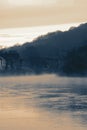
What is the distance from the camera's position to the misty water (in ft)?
13.6

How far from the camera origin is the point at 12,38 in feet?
15.3

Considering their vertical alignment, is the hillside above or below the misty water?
above

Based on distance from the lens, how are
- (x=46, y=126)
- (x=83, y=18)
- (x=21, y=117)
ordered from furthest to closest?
(x=83, y=18) → (x=21, y=117) → (x=46, y=126)

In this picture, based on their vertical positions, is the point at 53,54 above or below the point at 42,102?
above

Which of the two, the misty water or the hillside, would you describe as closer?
the misty water

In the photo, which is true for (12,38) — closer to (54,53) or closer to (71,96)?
(54,53)

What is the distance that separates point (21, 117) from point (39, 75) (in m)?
0.57

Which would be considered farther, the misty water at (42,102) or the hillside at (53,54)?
the hillside at (53,54)

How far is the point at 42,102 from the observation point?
475cm

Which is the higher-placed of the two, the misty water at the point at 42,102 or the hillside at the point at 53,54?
the hillside at the point at 53,54

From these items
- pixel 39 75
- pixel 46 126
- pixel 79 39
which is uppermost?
pixel 79 39

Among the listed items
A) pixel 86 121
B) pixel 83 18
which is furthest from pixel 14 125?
pixel 83 18

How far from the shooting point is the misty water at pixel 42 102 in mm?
4137

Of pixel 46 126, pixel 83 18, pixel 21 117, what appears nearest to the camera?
pixel 46 126
